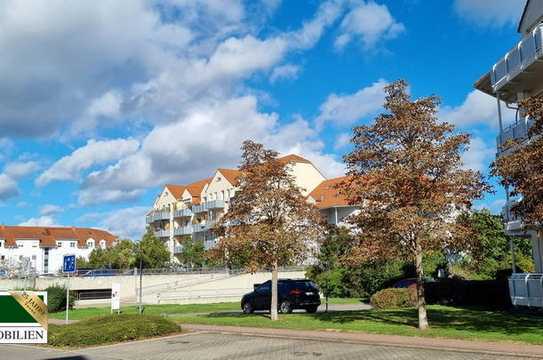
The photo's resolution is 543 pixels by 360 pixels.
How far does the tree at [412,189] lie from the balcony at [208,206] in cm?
6200

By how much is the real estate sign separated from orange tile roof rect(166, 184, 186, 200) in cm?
8403

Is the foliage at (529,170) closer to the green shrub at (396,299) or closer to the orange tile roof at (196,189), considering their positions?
the green shrub at (396,299)

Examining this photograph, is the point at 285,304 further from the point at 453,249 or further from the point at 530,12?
the point at 530,12

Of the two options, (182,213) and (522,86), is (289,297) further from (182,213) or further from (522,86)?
(182,213)

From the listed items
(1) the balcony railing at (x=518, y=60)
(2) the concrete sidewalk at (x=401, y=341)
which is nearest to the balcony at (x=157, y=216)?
(1) the balcony railing at (x=518, y=60)

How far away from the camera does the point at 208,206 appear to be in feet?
268

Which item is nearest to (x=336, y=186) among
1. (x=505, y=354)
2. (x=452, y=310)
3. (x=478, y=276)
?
(x=505, y=354)

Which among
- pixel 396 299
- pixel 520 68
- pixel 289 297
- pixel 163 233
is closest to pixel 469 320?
pixel 396 299

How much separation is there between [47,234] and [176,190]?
38321mm

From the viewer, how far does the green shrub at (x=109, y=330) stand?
17.9m

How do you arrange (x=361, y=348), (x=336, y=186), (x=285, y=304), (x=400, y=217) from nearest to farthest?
(x=361, y=348) < (x=400, y=217) < (x=336, y=186) < (x=285, y=304)

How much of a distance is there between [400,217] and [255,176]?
7210 millimetres

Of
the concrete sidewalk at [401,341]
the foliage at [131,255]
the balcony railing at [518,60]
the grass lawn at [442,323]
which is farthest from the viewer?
the foliage at [131,255]

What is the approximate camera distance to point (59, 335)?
1803 cm
